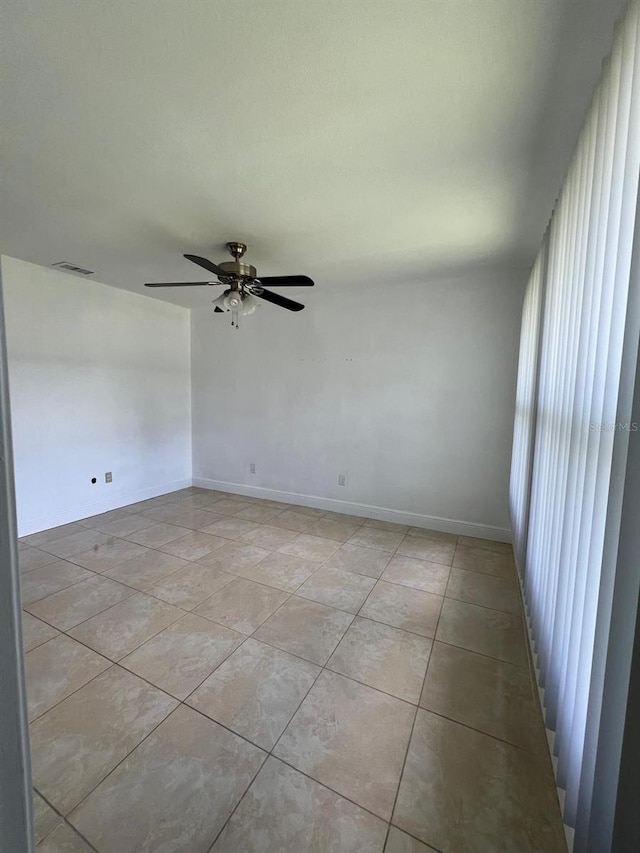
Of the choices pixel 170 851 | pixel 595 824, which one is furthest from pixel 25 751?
pixel 595 824

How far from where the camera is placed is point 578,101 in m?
1.33

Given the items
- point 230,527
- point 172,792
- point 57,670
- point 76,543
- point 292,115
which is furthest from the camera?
point 230,527

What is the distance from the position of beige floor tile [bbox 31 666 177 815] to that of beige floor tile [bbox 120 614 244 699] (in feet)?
0.20

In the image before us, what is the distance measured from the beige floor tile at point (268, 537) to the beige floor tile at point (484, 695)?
64.5 inches

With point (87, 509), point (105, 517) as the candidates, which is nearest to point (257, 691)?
point (105, 517)

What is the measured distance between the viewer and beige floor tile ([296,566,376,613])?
238cm

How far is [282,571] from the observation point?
277cm

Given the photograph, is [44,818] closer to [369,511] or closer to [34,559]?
[34,559]

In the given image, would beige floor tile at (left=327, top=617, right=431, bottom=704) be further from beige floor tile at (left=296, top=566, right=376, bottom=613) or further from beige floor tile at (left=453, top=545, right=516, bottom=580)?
beige floor tile at (left=453, top=545, right=516, bottom=580)

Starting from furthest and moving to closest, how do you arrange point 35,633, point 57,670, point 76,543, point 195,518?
1. point 195,518
2. point 76,543
3. point 35,633
4. point 57,670

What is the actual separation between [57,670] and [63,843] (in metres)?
0.81

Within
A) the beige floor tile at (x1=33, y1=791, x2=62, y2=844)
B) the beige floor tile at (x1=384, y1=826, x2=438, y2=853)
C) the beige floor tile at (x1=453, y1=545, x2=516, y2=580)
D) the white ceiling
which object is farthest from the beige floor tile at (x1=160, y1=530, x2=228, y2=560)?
the white ceiling

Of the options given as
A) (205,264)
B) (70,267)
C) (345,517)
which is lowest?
(345,517)

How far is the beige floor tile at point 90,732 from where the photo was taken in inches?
51.2
